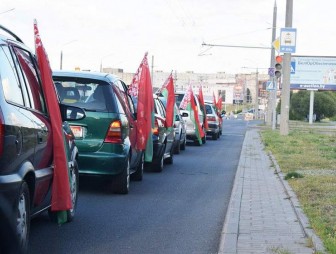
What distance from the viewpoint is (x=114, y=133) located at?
32.2ft

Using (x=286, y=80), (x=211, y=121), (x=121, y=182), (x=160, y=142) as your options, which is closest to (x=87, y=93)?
(x=121, y=182)

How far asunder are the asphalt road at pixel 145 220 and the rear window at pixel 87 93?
136 centimetres

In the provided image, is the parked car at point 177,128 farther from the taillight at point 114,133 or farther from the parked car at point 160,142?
the taillight at point 114,133

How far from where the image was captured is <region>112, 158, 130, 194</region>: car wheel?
10127mm

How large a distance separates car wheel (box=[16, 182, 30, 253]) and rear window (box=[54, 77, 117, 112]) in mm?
4225

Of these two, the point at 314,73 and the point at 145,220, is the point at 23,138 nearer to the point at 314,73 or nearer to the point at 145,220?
the point at 145,220

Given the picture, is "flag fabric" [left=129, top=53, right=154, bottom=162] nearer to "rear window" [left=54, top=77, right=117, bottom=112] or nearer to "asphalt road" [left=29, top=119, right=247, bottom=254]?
"asphalt road" [left=29, top=119, right=247, bottom=254]

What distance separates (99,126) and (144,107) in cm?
276

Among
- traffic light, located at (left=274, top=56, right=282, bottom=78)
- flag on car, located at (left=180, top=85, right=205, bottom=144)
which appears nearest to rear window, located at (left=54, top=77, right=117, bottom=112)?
flag on car, located at (left=180, top=85, right=205, bottom=144)

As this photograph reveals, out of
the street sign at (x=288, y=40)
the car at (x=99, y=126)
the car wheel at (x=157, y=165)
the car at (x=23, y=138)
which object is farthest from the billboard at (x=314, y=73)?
the car at (x=23, y=138)

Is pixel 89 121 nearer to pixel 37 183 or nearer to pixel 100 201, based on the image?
pixel 100 201

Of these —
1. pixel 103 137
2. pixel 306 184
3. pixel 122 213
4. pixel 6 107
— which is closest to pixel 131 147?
pixel 103 137

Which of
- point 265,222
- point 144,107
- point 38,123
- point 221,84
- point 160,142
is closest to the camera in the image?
point 38,123

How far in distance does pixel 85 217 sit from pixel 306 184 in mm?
4673
